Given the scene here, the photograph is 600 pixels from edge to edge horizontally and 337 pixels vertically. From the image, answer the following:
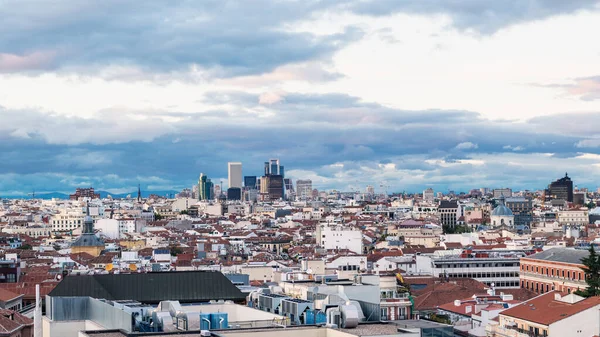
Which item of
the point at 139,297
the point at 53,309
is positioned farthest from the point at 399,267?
the point at 53,309

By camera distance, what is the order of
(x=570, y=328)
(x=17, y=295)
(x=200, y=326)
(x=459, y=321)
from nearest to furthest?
(x=200, y=326) < (x=570, y=328) < (x=459, y=321) < (x=17, y=295)

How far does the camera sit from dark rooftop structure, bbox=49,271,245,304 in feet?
130

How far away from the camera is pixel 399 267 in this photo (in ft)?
311

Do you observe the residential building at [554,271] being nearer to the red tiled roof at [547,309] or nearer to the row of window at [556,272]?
the row of window at [556,272]

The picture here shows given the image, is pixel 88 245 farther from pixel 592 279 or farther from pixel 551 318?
pixel 551 318

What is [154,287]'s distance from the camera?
134ft

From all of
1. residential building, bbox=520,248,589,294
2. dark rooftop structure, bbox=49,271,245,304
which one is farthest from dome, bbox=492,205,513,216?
dark rooftop structure, bbox=49,271,245,304

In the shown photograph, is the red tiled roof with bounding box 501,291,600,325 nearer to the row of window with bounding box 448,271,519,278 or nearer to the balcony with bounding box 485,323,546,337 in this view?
the balcony with bounding box 485,323,546,337

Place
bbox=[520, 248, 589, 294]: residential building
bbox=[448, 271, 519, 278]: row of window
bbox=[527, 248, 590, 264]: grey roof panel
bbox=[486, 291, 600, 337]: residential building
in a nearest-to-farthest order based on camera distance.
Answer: bbox=[486, 291, 600, 337]: residential building
bbox=[520, 248, 589, 294]: residential building
bbox=[527, 248, 590, 264]: grey roof panel
bbox=[448, 271, 519, 278]: row of window

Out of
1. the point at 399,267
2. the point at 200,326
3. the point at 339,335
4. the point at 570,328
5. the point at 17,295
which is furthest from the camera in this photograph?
the point at 399,267

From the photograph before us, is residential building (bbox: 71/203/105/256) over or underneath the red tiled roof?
over

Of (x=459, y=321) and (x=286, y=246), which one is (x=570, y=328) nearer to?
(x=459, y=321)

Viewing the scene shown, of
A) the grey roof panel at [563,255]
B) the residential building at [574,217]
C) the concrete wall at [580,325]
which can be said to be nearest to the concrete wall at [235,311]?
the concrete wall at [580,325]

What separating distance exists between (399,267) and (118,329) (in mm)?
67585
